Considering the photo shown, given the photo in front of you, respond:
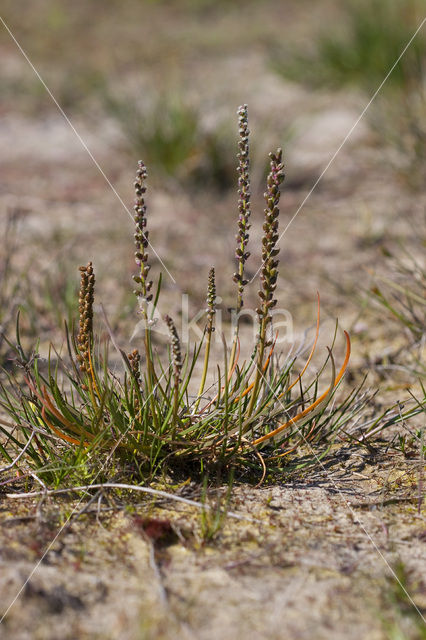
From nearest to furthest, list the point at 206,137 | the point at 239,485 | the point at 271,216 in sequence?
the point at 271,216 < the point at 239,485 < the point at 206,137

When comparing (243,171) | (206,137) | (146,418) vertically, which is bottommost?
(146,418)

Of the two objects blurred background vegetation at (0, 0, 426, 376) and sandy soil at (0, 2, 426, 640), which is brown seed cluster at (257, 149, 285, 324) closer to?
sandy soil at (0, 2, 426, 640)

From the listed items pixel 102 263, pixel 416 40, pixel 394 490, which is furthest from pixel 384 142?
pixel 394 490

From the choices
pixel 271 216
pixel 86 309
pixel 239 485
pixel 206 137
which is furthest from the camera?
pixel 206 137

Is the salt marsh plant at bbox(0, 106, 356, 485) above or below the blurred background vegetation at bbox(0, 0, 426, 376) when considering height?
below

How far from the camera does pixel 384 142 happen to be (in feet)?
15.5

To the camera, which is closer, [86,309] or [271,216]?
[271,216]

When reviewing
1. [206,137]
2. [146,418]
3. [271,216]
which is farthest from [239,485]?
[206,137]

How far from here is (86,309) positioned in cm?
177

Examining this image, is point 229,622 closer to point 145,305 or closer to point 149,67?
point 145,305

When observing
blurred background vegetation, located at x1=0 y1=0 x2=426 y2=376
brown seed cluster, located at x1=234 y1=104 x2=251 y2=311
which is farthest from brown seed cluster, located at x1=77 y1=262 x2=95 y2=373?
blurred background vegetation, located at x1=0 y1=0 x2=426 y2=376

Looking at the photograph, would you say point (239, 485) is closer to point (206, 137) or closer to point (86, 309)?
point (86, 309)

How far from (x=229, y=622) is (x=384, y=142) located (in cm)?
412

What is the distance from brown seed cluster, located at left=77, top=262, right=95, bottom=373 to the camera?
1.72 metres
